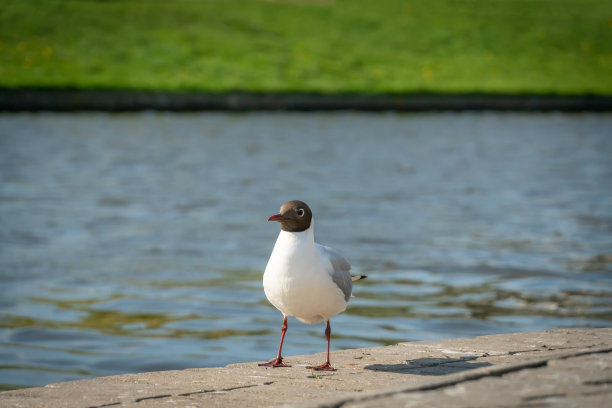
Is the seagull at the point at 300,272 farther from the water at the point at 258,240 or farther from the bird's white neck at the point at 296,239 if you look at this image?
the water at the point at 258,240

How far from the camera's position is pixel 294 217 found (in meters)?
5.84

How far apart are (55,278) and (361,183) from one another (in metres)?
10.5

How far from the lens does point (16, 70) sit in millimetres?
42531

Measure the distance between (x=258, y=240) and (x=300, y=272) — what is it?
7.77 meters

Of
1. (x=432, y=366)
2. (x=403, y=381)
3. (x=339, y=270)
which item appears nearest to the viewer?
(x=403, y=381)

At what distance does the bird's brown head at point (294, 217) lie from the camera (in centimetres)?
584

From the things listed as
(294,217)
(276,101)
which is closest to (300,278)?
(294,217)

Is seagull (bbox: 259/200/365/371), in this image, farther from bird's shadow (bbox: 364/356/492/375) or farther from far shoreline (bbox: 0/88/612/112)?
far shoreline (bbox: 0/88/612/112)

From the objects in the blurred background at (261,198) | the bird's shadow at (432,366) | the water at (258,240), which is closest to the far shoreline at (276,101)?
the blurred background at (261,198)

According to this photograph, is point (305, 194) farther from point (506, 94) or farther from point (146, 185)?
point (506, 94)

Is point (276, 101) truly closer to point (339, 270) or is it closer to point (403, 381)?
point (339, 270)

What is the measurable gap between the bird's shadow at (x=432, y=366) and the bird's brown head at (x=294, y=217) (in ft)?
3.17

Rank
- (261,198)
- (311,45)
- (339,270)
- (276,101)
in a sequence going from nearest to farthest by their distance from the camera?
1. (339,270)
2. (261,198)
3. (276,101)
4. (311,45)

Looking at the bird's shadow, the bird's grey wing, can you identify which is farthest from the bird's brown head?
the bird's shadow
